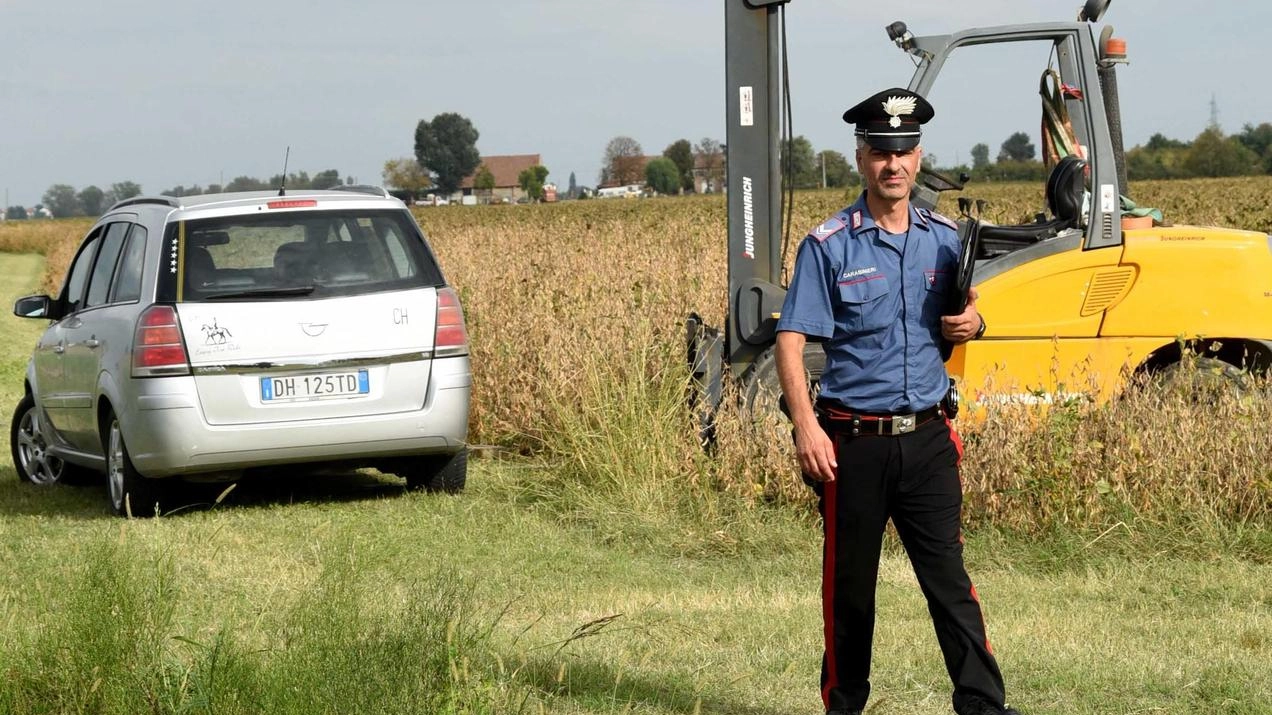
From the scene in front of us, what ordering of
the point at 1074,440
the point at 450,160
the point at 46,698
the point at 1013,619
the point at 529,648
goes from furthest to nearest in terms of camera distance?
the point at 450,160 → the point at 1074,440 → the point at 1013,619 → the point at 529,648 → the point at 46,698

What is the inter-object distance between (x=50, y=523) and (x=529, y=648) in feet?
14.7

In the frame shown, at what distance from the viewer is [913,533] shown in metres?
4.87

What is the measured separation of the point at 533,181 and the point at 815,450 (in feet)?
370

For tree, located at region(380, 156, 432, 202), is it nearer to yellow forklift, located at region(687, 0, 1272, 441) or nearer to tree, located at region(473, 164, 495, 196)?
tree, located at region(473, 164, 495, 196)

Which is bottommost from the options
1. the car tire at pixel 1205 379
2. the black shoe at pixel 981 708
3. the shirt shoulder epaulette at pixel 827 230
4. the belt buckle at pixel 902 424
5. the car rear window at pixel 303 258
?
the black shoe at pixel 981 708

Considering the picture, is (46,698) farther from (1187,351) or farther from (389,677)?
(1187,351)

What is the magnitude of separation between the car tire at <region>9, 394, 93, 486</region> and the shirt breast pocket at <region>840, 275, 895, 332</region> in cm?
744

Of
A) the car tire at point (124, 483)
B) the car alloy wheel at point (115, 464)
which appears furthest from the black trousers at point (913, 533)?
the car alloy wheel at point (115, 464)

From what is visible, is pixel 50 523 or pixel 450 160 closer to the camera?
pixel 50 523

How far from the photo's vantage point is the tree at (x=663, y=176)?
297 ft

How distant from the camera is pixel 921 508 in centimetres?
482

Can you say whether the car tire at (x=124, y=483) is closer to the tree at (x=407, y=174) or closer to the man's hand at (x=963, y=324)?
the man's hand at (x=963, y=324)

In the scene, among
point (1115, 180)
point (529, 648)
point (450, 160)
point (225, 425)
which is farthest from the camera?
point (450, 160)

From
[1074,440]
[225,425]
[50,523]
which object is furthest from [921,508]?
[50,523]
